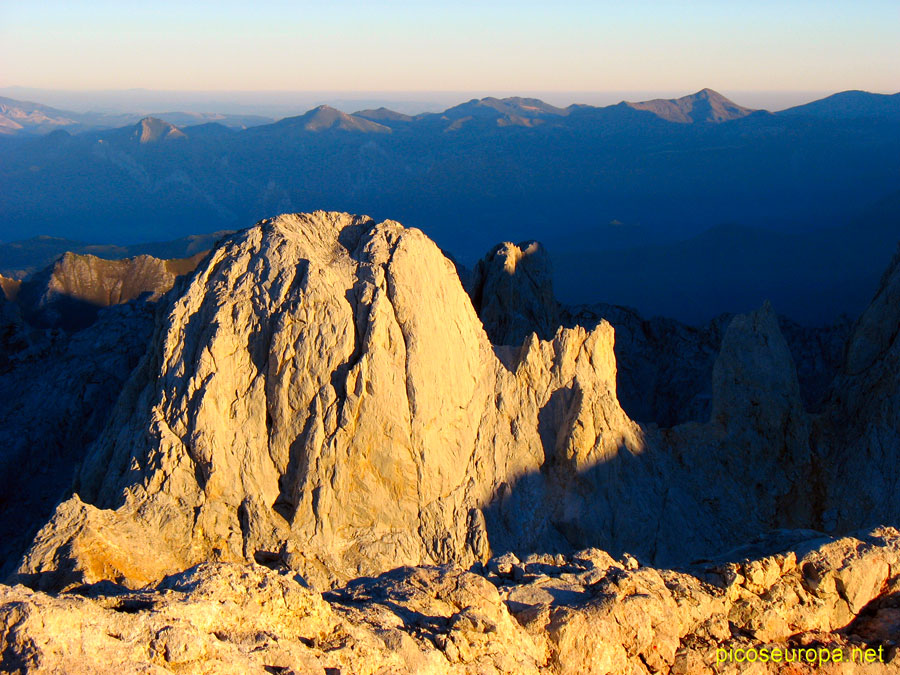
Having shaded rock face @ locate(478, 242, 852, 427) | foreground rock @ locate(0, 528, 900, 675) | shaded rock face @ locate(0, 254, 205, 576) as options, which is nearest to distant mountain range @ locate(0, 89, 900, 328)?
shaded rock face @ locate(478, 242, 852, 427)

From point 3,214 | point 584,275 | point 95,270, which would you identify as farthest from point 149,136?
point 95,270

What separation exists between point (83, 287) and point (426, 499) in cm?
4339

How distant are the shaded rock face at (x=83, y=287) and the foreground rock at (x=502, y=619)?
140 ft

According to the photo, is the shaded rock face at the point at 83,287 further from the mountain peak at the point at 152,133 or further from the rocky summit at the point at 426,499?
the mountain peak at the point at 152,133

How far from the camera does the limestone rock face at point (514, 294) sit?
28.2m

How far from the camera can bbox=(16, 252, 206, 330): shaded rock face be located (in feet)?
156

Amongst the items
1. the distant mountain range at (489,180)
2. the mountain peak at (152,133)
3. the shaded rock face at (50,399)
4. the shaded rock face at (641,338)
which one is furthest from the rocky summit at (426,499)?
the mountain peak at (152,133)

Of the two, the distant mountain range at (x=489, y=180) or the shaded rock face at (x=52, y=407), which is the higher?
the distant mountain range at (x=489, y=180)

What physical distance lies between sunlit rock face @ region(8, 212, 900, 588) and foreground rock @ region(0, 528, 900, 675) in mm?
4850

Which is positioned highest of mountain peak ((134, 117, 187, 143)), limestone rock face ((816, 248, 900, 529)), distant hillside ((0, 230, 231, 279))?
mountain peak ((134, 117, 187, 143))

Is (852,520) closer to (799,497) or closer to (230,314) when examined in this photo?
(799,497)

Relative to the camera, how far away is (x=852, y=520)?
1867 cm

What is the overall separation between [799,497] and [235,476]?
48.5 feet

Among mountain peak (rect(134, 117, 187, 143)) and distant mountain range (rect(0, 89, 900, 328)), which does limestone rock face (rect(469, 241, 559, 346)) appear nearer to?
distant mountain range (rect(0, 89, 900, 328))
